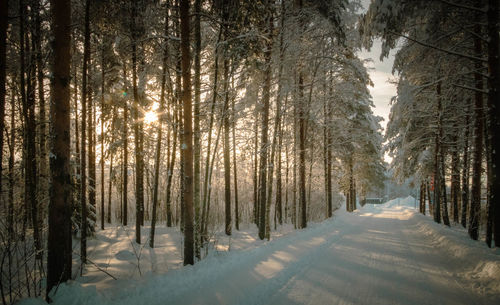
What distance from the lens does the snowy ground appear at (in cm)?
390

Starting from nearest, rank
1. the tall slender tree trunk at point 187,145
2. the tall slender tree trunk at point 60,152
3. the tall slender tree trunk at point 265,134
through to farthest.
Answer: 1. the tall slender tree trunk at point 60,152
2. the tall slender tree trunk at point 187,145
3. the tall slender tree trunk at point 265,134

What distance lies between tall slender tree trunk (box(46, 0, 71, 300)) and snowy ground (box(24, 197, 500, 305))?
558 millimetres

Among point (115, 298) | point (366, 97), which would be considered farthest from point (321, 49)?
point (115, 298)

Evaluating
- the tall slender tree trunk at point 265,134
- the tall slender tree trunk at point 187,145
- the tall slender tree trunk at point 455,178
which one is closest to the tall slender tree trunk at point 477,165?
the tall slender tree trunk at point 455,178

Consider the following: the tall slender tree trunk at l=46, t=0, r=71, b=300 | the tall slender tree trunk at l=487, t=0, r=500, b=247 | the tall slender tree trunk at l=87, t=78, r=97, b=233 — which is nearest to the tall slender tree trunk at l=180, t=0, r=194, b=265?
the tall slender tree trunk at l=46, t=0, r=71, b=300

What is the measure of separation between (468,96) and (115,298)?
1522cm

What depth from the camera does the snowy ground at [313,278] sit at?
390cm

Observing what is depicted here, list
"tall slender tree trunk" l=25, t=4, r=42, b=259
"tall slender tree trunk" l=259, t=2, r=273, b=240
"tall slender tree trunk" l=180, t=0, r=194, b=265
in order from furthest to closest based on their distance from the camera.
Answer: "tall slender tree trunk" l=259, t=2, r=273, b=240
"tall slender tree trunk" l=25, t=4, r=42, b=259
"tall slender tree trunk" l=180, t=0, r=194, b=265

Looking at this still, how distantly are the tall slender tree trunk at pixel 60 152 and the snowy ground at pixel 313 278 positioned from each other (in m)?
0.56

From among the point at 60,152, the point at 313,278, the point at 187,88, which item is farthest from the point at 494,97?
the point at 60,152

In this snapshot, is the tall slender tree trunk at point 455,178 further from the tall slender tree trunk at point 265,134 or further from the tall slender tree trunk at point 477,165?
the tall slender tree trunk at point 265,134

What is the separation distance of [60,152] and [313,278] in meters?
5.79

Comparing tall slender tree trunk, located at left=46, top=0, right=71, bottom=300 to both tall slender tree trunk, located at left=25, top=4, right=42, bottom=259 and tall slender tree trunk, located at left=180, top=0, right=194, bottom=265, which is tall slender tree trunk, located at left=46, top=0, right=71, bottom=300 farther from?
tall slender tree trunk, located at left=180, top=0, right=194, bottom=265

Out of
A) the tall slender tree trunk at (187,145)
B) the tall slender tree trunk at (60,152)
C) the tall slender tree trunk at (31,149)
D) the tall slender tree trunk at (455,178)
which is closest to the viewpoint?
the tall slender tree trunk at (60,152)
